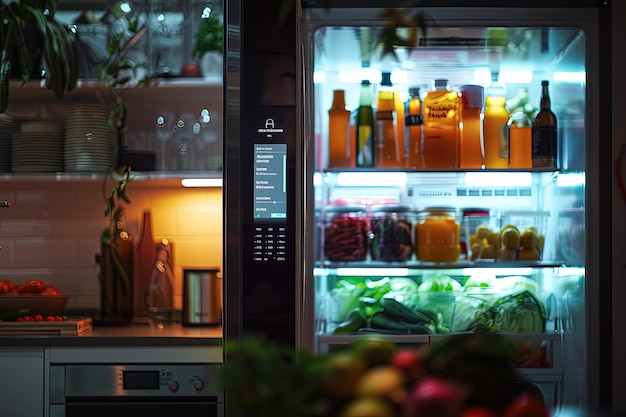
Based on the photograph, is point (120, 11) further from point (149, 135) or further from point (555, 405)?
point (555, 405)

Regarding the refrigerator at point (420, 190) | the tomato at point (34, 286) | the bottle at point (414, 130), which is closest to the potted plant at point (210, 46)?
the refrigerator at point (420, 190)

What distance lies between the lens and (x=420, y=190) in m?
2.90

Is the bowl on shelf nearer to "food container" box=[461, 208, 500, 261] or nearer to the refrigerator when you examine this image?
the refrigerator

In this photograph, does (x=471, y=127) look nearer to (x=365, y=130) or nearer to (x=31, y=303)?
(x=365, y=130)

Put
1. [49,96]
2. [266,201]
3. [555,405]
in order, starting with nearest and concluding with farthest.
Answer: [266,201] < [555,405] < [49,96]

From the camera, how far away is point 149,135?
114 inches

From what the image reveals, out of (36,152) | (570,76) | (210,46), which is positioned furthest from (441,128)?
(36,152)

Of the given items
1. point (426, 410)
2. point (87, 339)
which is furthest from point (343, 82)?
point (426, 410)

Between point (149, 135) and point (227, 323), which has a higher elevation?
point (149, 135)

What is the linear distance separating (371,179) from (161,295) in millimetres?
823

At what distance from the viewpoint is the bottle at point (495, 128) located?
2.83 m

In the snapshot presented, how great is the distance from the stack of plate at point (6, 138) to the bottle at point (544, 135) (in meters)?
1.75

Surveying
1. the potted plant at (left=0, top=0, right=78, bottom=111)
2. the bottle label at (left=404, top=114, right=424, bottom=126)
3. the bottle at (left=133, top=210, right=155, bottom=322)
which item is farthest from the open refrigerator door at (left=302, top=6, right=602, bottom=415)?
the potted plant at (left=0, top=0, right=78, bottom=111)

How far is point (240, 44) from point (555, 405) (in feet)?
5.04
